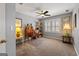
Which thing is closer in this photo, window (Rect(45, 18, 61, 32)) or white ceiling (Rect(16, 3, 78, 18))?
white ceiling (Rect(16, 3, 78, 18))

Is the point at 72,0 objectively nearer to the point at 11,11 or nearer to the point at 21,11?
the point at 11,11

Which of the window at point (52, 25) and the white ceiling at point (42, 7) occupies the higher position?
the white ceiling at point (42, 7)

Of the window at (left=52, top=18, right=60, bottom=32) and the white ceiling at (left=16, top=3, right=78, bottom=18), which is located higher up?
the white ceiling at (left=16, top=3, right=78, bottom=18)

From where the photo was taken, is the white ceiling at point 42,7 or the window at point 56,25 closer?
the white ceiling at point 42,7

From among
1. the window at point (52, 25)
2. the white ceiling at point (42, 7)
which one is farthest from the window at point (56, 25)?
the white ceiling at point (42, 7)

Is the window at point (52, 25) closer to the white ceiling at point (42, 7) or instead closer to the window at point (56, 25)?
the window at point (56, 25)

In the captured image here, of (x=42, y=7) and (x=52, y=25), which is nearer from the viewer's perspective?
(x=42, y=7)

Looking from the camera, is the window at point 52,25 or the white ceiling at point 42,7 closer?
the white ceiling at point 42,7

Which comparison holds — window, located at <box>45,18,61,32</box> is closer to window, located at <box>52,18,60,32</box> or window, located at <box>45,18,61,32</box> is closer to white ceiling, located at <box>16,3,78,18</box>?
window, located at <box>52,18,60,32</box>

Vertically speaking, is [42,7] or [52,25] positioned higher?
[42,7]

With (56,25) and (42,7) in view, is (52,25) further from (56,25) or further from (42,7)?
(42,7)

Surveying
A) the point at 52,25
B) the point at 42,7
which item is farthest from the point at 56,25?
the point at 42,7

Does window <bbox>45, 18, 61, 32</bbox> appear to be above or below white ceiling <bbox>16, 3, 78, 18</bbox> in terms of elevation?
below

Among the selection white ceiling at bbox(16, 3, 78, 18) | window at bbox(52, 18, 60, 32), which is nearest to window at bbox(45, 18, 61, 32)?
window at bbox(52, 18, 60, 32)
